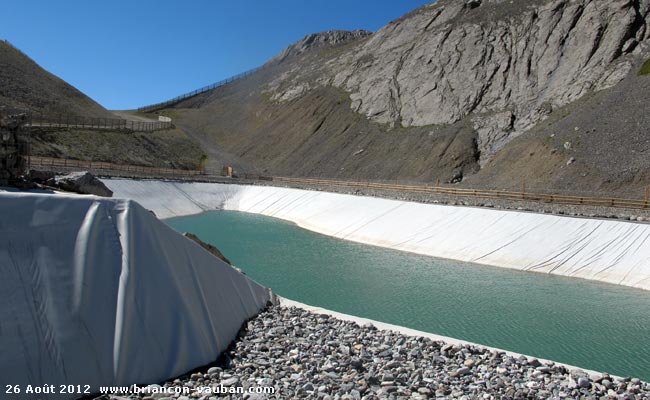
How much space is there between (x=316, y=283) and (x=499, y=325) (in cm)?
833

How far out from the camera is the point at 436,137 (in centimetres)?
5672

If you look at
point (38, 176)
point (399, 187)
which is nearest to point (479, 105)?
point (399, 187)

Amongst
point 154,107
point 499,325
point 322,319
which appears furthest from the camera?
point 154,107

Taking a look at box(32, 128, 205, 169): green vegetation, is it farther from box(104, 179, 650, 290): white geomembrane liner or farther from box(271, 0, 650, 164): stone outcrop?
box(271, 0, 650, 164): stone outcrop

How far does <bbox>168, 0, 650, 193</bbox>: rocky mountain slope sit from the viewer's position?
4038 cm

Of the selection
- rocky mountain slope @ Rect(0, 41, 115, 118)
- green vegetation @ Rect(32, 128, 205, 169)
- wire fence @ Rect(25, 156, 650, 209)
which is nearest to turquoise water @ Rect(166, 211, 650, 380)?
wire fence @ Rect(25, 156, 650, 209)

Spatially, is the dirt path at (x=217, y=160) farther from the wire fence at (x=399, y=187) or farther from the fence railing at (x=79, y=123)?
the fence railing at (x=79, y=123)

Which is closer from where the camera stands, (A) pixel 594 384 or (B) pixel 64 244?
(B) pixel 64 244

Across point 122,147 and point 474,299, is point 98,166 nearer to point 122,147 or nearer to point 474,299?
point 122,147

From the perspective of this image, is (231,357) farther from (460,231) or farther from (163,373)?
(460,231)

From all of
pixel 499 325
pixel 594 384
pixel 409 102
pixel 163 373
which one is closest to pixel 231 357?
pixel 163 373

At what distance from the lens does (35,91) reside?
68.8 metres

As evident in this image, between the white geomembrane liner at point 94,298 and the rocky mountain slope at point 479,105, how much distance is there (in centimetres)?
3421

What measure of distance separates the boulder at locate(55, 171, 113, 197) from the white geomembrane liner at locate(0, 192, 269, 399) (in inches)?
211
